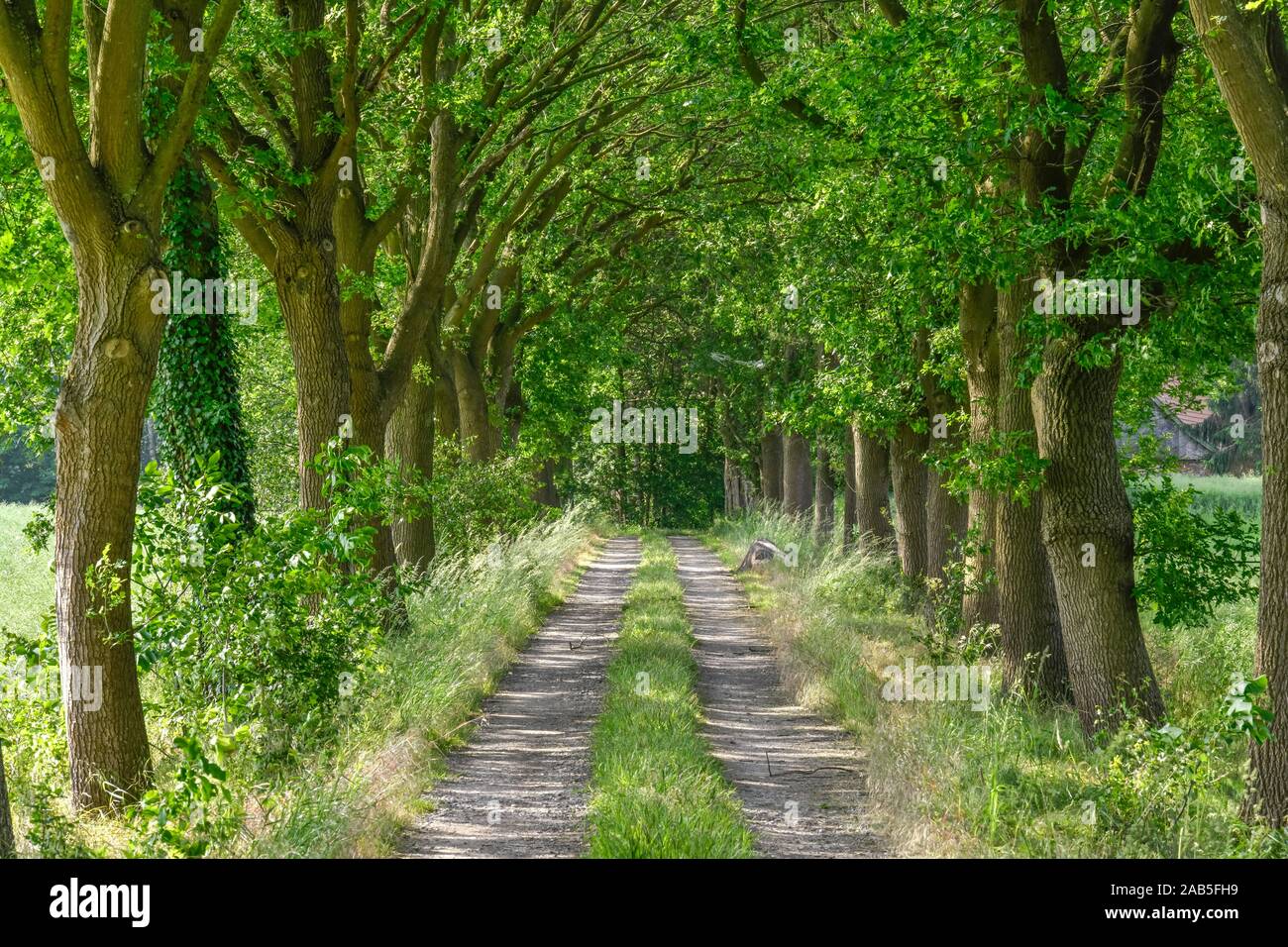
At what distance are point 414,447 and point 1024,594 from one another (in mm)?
9840

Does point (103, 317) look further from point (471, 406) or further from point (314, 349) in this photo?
point (471, 406)

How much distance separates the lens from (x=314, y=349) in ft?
41.7

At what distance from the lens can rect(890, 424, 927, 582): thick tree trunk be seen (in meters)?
20.4

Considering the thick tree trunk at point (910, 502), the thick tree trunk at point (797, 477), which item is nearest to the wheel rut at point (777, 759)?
the thick tree trunk at point (910, 502)

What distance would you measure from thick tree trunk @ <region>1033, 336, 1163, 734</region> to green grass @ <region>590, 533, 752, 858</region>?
3379 mm

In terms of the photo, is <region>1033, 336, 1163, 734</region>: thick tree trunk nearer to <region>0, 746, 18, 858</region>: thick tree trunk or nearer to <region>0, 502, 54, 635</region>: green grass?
<region>0, 746, 18, 858</region>: thick tree trunk

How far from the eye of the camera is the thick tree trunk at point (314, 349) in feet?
41.1

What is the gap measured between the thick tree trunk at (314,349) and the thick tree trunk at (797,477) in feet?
68.2

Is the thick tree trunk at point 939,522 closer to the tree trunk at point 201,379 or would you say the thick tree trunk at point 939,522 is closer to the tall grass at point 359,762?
the tall grass at point 359,762

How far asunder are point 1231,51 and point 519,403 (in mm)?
26629

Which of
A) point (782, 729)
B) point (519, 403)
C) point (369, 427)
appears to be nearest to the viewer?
point (782, 729)
